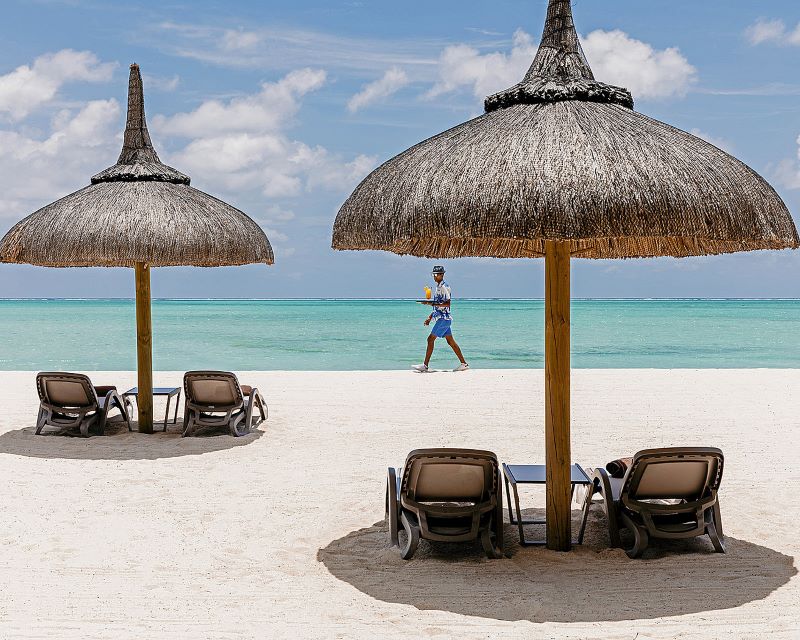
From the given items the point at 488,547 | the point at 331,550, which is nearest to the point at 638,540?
the point at 488,547

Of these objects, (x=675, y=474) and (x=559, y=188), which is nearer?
(x=559, y=188)

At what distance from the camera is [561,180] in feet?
11.8

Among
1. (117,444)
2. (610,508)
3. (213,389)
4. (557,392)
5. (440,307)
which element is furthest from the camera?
(440,307)

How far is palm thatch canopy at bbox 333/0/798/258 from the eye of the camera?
11.7ft

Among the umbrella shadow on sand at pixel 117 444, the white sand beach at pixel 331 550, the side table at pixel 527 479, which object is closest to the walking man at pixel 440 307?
the white sand beach at pixel 331 550

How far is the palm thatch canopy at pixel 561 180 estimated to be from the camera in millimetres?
3572

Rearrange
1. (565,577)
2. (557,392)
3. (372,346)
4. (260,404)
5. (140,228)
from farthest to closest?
(372,346) < (260,404) < (140,228) < (557,392) < (565,577)

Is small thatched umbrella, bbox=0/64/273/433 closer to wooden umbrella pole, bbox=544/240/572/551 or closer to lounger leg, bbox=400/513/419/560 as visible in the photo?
lounger leg, bbox=400/513/419/560

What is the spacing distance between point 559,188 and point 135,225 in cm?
449

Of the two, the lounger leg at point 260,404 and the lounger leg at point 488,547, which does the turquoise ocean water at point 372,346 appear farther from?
the lounger leg at point 488,547

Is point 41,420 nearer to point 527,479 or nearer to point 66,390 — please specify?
point 66,390

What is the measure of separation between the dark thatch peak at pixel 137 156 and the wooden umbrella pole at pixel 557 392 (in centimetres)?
459

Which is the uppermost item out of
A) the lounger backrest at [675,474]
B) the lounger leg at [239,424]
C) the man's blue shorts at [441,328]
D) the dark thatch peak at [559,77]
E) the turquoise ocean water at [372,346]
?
the dark thatch peak at [559,77]

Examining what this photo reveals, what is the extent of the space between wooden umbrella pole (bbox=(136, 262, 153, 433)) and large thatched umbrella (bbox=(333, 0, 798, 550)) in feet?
13.4
